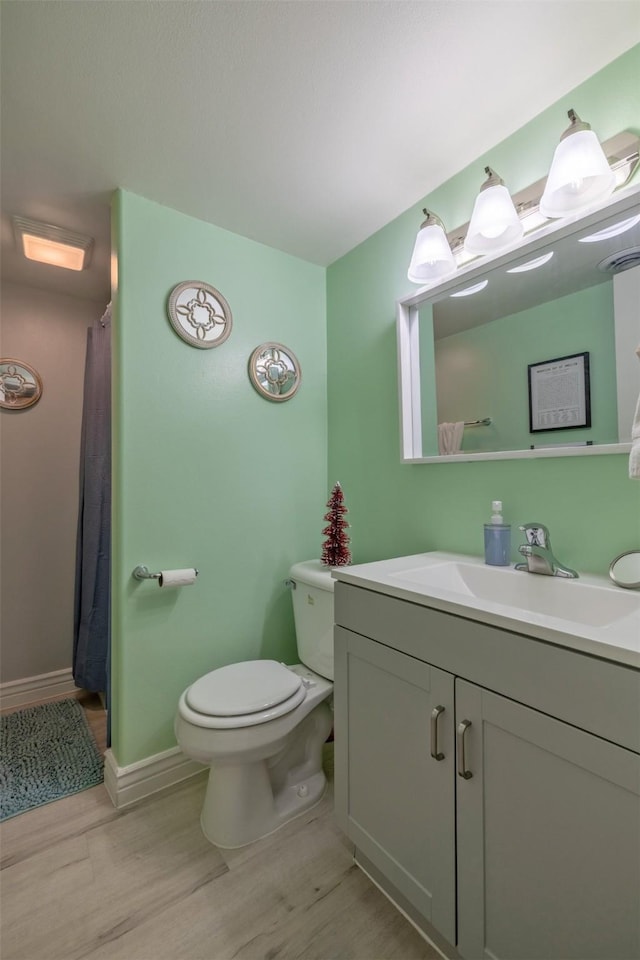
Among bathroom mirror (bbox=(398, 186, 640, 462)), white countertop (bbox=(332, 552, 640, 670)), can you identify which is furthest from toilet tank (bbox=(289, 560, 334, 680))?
bathroom mirror (bbox=(398, 186, 640, 462))

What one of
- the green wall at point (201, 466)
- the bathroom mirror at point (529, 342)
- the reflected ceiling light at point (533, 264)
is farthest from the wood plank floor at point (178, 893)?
the reflected ceiling light at point (533, 264)

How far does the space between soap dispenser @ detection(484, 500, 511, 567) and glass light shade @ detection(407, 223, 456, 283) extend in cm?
84

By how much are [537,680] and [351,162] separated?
5.38 ft

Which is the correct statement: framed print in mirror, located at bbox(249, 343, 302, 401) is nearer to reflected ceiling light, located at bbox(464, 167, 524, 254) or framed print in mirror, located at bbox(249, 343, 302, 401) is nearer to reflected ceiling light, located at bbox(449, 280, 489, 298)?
reflected ceiling light, located at bbox(449, 280, 489, 298)

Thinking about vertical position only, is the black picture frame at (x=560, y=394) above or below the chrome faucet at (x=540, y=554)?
above

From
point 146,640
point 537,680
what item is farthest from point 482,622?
point 146,640

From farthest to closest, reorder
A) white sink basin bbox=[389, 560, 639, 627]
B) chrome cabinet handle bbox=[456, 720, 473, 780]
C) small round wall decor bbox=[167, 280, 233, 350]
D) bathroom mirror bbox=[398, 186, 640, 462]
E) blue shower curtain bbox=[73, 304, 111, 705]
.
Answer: blue shower curtain bbox=[73, 304, 111, 705] < small round wall decor bbox=[167, 280, 233, 350] < bathroom mirror bbox=[398, 186, 640, 462] < white sink basin bbox=[389, 560, 639, 627] < chrome cabinet handle bbox=[456, 720, 473, 780]

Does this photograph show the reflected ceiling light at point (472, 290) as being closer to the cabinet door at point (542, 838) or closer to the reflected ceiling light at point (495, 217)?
the reflected ceiling light at point (495, 217)

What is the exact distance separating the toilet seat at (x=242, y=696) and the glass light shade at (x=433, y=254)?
1.54 meters

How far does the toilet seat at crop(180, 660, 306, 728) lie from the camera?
4.06ft

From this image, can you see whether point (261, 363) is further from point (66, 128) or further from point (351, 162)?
point (66, 128)

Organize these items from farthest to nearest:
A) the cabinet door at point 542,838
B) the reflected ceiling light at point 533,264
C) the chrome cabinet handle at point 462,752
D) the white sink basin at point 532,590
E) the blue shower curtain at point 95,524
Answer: the blue shower curtain at point 95,524 < the reflected ceiling light at point 533,264 < the white sink basin at point 532,590 < the chrome cabinet handle at point 462,752 < the cabinet door at point 542,838

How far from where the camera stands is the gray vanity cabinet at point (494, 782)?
639mm

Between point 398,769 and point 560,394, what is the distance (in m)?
1.10
